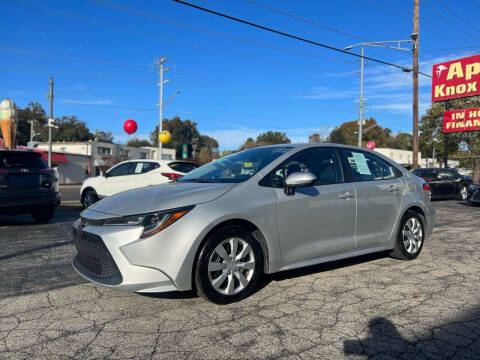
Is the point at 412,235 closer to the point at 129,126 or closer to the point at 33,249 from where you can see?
the point at 33,249

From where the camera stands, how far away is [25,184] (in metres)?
7.49

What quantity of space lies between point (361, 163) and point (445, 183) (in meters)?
12.2

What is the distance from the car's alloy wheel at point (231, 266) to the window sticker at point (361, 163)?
193 centimetres

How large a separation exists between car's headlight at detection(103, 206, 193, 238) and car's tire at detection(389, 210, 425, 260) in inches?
119

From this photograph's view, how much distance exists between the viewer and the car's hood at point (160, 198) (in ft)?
11.0

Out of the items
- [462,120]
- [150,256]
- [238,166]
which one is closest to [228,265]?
[150,256]

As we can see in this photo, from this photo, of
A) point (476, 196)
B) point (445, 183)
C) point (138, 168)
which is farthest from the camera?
point (445, 183)

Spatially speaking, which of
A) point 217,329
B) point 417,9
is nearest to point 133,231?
point 217,329

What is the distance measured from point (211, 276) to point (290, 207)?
3.39 feet

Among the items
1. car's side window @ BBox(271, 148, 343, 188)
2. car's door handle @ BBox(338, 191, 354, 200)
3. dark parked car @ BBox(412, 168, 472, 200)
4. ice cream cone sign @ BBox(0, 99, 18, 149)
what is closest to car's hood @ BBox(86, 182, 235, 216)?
car's side window @ BBox(271, 148, 343, 188)

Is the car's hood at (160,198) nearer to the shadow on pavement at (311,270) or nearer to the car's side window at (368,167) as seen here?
the shadow on pavement at (311,270)

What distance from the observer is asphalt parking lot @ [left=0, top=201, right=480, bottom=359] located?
2.66 metres

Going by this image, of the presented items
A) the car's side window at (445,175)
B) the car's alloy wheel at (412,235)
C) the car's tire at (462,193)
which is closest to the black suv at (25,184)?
the car's alloy wheel at (412,235)

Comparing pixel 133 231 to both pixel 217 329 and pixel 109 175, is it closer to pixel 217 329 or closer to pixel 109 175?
pixel 217 329
